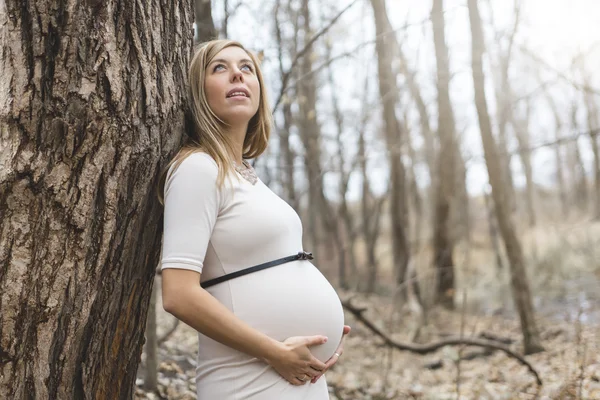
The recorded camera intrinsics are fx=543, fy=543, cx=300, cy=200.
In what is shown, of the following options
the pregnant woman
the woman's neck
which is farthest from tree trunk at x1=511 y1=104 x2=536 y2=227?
the pregnant woman

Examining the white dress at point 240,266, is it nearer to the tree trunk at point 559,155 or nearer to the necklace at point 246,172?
the necklace at point 246,172

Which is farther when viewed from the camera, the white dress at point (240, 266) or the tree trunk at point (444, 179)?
the tree trunk at point (444, 179)

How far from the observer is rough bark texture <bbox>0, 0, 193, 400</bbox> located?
1541 mm

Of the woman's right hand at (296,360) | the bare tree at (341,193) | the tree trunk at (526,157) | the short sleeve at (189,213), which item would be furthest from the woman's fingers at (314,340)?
the tree trunk at (526,157)

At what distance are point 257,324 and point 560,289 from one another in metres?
9.29

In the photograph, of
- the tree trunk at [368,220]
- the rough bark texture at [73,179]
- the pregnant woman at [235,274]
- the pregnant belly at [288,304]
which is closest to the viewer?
the rough bark texture at [73,179]

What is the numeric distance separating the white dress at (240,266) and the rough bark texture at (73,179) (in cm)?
19

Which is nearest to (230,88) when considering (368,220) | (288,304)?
(288,304)

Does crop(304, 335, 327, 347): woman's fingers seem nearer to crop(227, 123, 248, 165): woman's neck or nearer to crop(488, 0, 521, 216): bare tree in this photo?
crop(227, 123, 248, 165): woman's neck

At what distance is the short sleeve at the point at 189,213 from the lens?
1.63 metres

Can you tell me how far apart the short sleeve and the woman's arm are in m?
0.05

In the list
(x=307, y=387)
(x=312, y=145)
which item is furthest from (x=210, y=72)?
(x=312, y=145)

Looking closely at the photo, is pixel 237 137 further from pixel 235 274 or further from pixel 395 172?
pixel 395 172

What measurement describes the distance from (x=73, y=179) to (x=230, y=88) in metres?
0.67
